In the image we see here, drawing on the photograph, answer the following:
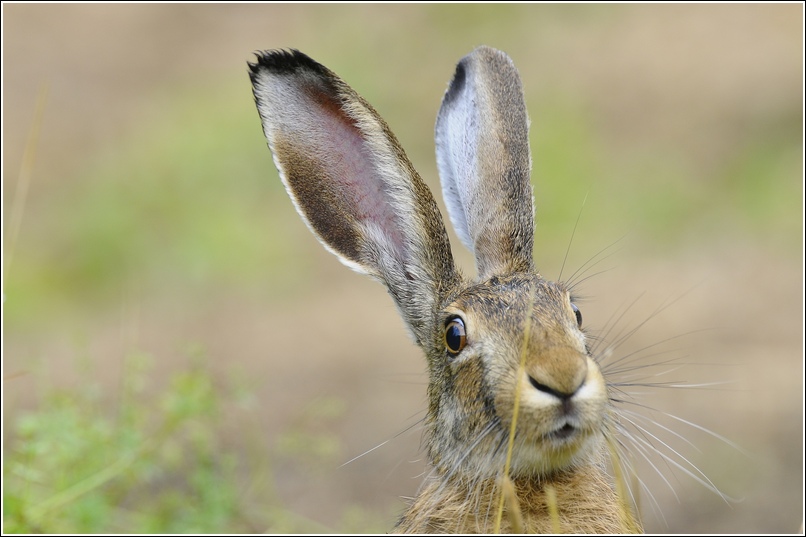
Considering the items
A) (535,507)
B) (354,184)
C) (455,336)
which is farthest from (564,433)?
(354,184)

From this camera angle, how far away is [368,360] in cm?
741

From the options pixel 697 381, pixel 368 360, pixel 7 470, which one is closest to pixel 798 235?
pixel 697 381

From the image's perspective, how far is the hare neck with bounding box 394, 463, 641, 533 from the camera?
3.46 metres

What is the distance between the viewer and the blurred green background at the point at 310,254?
187 inches

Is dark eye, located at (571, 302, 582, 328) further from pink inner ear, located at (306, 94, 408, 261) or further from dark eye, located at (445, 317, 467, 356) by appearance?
pink inner ear, located at (306, 94, 408, 261)

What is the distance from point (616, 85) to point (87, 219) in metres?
5.12

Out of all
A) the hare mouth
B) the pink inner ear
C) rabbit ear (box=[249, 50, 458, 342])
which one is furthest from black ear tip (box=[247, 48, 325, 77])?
the hare mouth

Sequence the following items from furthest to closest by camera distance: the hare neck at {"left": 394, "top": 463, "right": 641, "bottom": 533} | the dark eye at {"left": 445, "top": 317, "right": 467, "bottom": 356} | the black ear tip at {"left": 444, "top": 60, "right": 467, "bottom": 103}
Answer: the black ear tip at {"left": 444, "top": 60, "right": 467, "bottom": 103}
the dark eye at {"left": 445, "top": 317, "right": 467, "bottom": 356}
the hare neck at {"left": 394, "top": 463, "right": 641, "bottom": 533}

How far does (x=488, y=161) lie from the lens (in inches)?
169

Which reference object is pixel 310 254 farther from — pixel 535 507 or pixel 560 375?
pixel 560 375

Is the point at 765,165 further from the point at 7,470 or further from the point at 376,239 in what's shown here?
the point at 7,470

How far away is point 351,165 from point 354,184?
0.24ft

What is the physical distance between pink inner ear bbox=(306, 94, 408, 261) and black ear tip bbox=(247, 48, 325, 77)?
6.6 inches

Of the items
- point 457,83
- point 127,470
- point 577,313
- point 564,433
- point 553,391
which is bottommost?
point 127,470
